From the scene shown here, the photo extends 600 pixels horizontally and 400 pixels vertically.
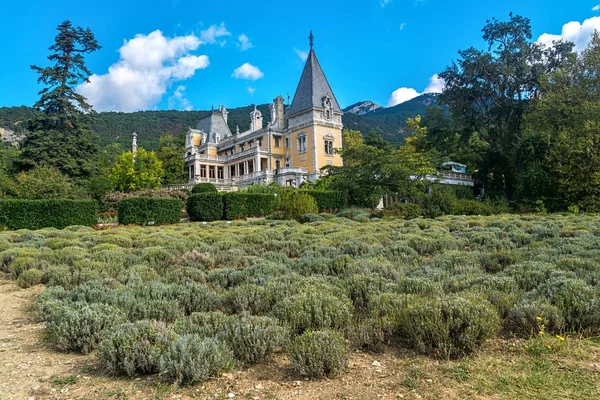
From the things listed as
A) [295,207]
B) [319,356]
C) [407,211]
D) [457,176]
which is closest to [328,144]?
[457,176]

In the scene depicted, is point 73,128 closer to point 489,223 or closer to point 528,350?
point 489,223

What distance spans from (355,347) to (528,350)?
1.45 m

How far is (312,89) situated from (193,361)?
134ft

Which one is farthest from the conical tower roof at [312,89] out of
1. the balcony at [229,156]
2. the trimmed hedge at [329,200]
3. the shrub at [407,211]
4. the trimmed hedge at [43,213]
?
the trimmed hedge at [43,213]

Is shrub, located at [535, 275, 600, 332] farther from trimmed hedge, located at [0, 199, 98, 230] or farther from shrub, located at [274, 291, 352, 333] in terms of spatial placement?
trimmed hedge, located at [0, 199, 98, 230]

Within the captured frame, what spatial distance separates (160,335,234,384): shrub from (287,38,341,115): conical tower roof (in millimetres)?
39739

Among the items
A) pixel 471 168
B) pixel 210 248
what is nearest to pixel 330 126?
pixel 471 168

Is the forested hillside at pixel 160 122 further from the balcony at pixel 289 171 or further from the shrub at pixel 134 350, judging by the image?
the shrub at pixel 134 350

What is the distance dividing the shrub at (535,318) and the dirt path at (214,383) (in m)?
1.29

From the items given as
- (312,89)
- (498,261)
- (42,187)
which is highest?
(312,89)

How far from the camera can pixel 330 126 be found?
42.5 metres

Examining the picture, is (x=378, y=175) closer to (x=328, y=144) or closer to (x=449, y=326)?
(x=328, y=144)

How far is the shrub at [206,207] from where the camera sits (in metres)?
21.0

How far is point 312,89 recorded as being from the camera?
137ft
